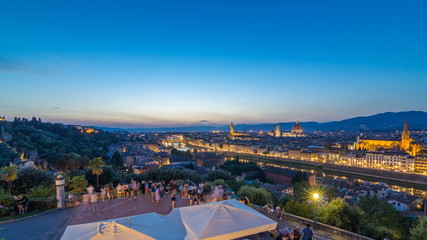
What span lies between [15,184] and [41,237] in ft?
22.9

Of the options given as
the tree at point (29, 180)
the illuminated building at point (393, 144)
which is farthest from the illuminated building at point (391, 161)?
the tree at point (29, 180)

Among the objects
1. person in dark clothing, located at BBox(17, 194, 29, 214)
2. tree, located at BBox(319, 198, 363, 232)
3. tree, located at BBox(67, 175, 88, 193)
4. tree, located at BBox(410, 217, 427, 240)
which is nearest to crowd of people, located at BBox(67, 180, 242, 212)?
tree, located at BBox(67, 175, 88, 193)

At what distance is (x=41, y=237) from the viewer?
6172 millimetres

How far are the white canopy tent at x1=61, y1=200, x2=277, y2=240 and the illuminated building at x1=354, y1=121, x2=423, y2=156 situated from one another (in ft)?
251

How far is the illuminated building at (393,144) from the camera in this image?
2692 inches

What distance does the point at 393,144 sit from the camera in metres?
83.4

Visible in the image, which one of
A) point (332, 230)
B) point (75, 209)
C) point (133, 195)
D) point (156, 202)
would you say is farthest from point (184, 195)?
point (332, 230)

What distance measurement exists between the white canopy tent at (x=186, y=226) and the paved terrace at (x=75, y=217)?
2451mm

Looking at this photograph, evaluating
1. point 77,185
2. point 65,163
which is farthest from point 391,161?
point 77,185

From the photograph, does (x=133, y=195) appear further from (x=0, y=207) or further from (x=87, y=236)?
(x=87, y=236)

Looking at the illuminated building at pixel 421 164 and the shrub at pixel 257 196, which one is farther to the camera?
the illuminated building at pixel 421 164

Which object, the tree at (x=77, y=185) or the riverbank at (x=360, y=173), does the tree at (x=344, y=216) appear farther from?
the riverbank at (x=360, y=173)

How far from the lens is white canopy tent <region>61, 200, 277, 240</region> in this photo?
4.32 m

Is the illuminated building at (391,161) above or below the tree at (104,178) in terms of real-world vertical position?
below
